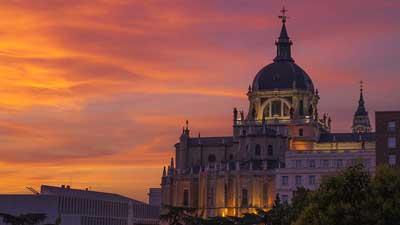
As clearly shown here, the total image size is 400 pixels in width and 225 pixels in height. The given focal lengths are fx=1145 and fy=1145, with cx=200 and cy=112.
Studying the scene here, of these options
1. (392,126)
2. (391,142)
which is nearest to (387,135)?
(391,142)

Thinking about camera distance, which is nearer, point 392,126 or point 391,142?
point 392,126

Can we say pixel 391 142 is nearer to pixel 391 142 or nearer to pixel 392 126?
pixel 391 142

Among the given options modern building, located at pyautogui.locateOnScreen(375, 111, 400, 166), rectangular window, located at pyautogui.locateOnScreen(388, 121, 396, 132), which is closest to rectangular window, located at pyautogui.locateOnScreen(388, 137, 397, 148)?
modern building, located at pyautogui.locateOnScreen(375, 111, 400, 166)

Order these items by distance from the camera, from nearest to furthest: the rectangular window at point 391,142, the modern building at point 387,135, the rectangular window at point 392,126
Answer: the modern building at point 387,135 → the rectangular window at point 391,142 → the rectangular window at point 392,126

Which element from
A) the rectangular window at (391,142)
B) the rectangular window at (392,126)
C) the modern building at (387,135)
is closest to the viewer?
the modern building at (387,135)

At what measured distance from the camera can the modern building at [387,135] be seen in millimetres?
176125

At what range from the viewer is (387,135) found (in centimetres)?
17750

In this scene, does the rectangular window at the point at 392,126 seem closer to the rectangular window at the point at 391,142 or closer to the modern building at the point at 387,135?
the modern building at the point at 387,135

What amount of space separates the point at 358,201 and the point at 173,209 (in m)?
56.6

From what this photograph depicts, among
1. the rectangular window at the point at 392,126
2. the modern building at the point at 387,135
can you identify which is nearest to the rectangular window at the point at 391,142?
the modern building at the point at 387,135

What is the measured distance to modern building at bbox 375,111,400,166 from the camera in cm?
17612

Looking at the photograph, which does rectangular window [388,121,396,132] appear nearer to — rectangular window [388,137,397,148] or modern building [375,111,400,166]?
modern building [375,111,400,166]

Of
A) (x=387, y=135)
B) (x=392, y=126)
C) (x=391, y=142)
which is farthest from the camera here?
(x=387, y=135)

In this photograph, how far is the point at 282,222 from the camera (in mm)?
142375
